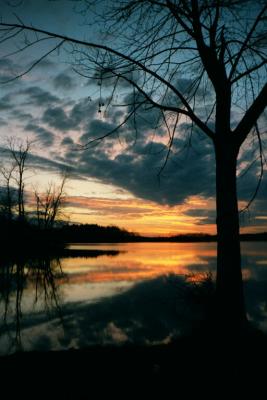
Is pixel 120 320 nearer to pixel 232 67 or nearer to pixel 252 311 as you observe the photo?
pixel 252 311

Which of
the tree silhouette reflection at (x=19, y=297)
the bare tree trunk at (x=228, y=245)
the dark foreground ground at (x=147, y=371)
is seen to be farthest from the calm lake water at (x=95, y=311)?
the bare tree trunk at (x=228, y=245)

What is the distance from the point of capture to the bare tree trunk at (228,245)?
544cm

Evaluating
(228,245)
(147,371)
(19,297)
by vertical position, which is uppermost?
(228,245)

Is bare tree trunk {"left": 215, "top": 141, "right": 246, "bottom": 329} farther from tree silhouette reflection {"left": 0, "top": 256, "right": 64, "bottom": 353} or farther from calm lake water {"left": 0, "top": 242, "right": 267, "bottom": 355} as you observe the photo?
tree silhouette reflection {"left": 0, "top": 256, "right": 64, "bottom": 353}

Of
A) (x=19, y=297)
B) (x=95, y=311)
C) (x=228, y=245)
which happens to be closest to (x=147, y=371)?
(x=228, y=245)

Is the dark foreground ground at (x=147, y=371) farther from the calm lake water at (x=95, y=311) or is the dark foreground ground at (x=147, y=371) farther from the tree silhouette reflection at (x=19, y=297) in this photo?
the tree silhouette reflection at (x=19, y=297)

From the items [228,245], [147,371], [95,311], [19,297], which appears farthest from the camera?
[19,297]

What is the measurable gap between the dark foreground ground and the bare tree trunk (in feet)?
1.41

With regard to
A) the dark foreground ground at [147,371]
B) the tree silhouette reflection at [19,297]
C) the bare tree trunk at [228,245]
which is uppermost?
the bare tree trunk at [228,245]

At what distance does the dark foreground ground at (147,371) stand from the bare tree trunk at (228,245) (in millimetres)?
429

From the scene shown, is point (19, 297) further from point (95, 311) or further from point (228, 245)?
point (228, 245)

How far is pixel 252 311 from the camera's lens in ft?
35.5

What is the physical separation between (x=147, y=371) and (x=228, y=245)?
233 cm

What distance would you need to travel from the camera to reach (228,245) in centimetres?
552
